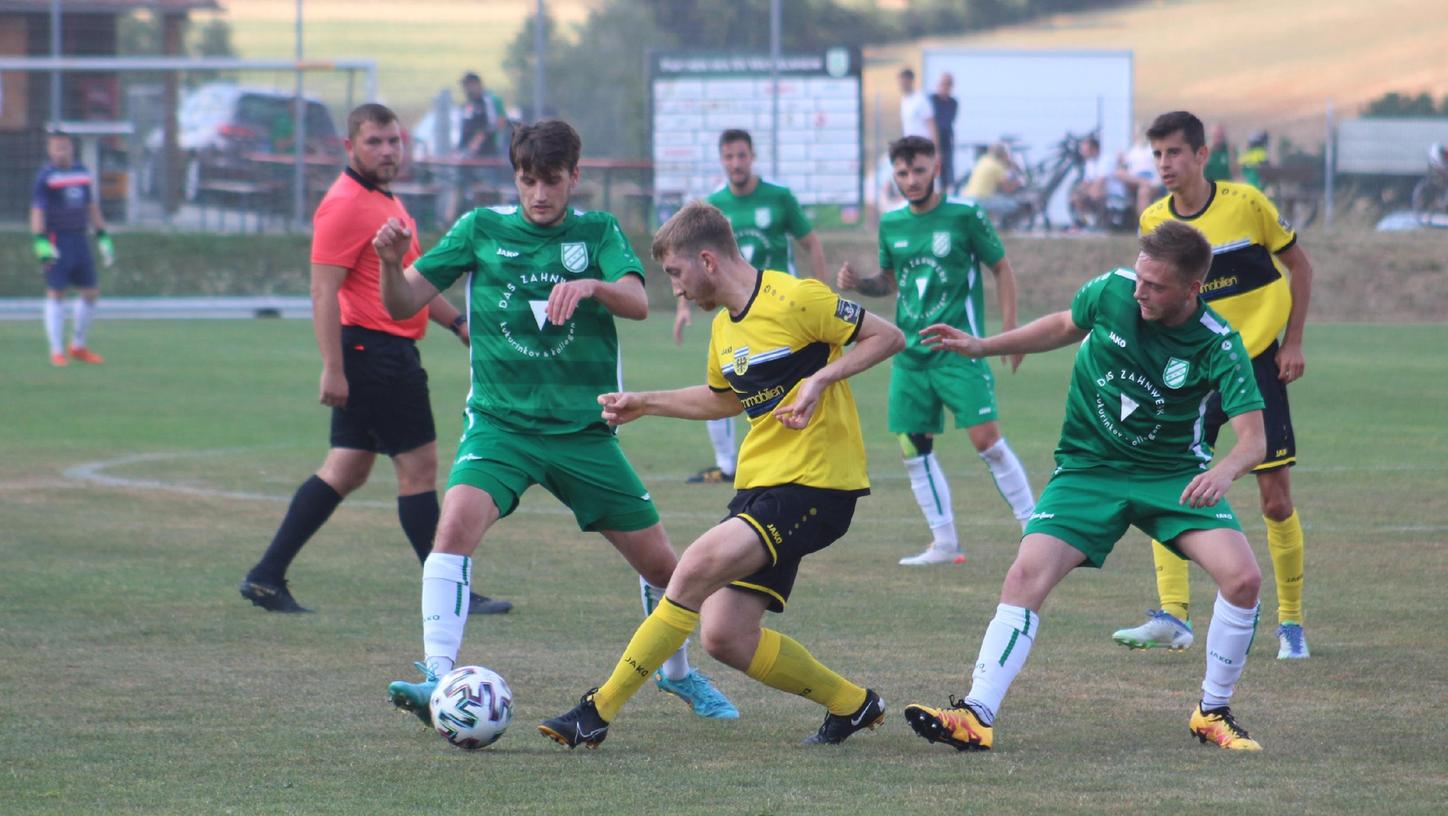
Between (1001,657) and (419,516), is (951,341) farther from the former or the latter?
(419,516)

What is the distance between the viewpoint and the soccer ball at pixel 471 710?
5562mm

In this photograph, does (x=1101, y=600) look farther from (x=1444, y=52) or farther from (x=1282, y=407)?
(x=1444, y=52)

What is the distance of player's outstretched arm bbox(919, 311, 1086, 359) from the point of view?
5895mm

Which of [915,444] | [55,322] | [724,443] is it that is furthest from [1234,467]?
[55,322]

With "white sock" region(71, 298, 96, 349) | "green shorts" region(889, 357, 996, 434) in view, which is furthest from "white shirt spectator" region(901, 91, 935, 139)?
"green shorts" region(889, 357, 996, 434)

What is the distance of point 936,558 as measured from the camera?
30.9ft

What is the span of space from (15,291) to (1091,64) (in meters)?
19.6

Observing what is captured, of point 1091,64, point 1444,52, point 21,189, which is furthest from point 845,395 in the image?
point 1444,52

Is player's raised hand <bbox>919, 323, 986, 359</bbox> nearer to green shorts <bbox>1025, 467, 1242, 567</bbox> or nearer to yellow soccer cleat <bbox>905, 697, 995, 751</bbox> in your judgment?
green shorts <bbox>1025, 467, 1242, 567</bbox>

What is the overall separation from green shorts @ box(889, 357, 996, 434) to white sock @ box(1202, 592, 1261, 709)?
383cm

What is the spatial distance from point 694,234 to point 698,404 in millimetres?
546

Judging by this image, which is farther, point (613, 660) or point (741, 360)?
point (613, 660)

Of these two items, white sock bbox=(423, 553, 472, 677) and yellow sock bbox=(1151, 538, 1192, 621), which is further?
yellow sock bbox=(1151, 538, 1192, 621)

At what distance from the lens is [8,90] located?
31203 millimetres
